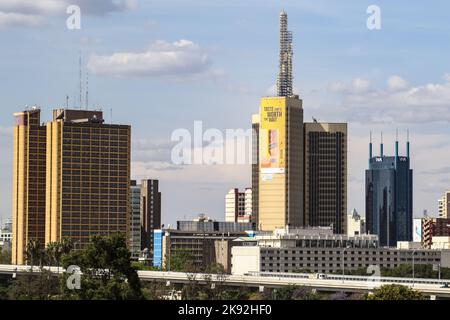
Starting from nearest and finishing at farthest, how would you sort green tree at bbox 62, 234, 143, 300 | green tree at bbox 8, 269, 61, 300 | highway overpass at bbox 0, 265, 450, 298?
green tree at bbox 62, 234, 143, 300 → green tree at bbox 8, 269, 61, 300 → highway overpass at bbox 0, 265, 450, 298

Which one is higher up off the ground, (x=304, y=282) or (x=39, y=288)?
(x=39, y=288)

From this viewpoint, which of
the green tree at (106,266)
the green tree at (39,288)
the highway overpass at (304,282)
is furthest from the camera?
the highway overpass at (304,282)

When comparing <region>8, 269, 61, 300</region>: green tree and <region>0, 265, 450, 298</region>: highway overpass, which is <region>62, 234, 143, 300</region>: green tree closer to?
<region>8, 269, 61, 300</region>: green tree

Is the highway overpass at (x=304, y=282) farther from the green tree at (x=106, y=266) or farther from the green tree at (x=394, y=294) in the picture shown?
the green tree at (x=106, y=266)

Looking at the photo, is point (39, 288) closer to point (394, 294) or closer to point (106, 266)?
point (106, 266)

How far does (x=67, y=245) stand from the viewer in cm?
18438

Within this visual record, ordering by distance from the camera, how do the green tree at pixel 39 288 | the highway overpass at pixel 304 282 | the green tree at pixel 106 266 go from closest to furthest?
1. the green tree at pixel 106 266
2. the green tree at pixel 39 288
3. the highway overpass at pixel 304 282

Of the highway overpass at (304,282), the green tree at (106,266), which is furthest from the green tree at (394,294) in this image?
the highway overpass at (304,282)

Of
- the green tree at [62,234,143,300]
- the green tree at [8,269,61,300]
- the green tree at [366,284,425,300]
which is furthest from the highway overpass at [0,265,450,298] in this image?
the green tree at [62,234,143,300]

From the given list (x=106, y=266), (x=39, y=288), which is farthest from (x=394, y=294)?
(x=39, y=288)
